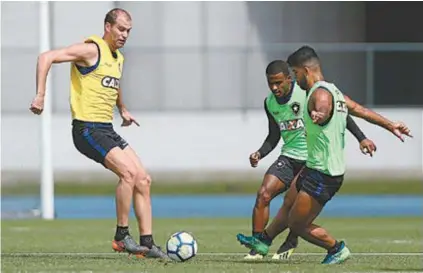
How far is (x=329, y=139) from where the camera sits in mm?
11281

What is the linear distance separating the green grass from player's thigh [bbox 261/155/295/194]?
48.5ft

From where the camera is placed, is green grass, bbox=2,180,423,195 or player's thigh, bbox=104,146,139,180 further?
green grass, bbox=2,180,423,195

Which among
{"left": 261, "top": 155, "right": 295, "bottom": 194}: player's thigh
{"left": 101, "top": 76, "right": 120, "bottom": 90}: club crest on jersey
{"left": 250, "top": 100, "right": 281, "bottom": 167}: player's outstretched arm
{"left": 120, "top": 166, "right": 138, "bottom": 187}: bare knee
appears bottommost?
{"left": 261, "top": 155, "right": 295, "bottom": 194}: player's thigh

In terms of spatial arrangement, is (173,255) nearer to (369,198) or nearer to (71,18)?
(369,198)

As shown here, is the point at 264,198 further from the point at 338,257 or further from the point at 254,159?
the point at 338,257

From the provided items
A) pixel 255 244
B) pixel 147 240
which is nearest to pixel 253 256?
pixel 255 244

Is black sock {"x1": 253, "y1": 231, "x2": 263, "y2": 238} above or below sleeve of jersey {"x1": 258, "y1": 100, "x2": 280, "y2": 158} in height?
below

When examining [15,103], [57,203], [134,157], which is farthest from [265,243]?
[15,103]

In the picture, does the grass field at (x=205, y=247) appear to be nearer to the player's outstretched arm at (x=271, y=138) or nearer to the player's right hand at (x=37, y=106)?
the player's outstretched arm at (x=271, y=138)

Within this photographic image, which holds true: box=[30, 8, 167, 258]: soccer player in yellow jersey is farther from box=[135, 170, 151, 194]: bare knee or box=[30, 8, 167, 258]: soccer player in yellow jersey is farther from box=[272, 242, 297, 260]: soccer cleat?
box=[272, 242, 297, 260]: soccer cleat

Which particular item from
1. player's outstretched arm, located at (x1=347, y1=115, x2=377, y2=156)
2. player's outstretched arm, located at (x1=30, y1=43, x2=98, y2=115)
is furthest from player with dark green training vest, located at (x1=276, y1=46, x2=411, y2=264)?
player's outstretched arm, located at (x1=30, y1=43, x2=98, y2=115)

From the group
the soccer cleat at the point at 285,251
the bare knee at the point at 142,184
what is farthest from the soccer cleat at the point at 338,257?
the bare knee at the point at 142,184

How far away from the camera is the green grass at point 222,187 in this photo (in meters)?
27.7

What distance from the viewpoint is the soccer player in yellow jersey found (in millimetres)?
11914
